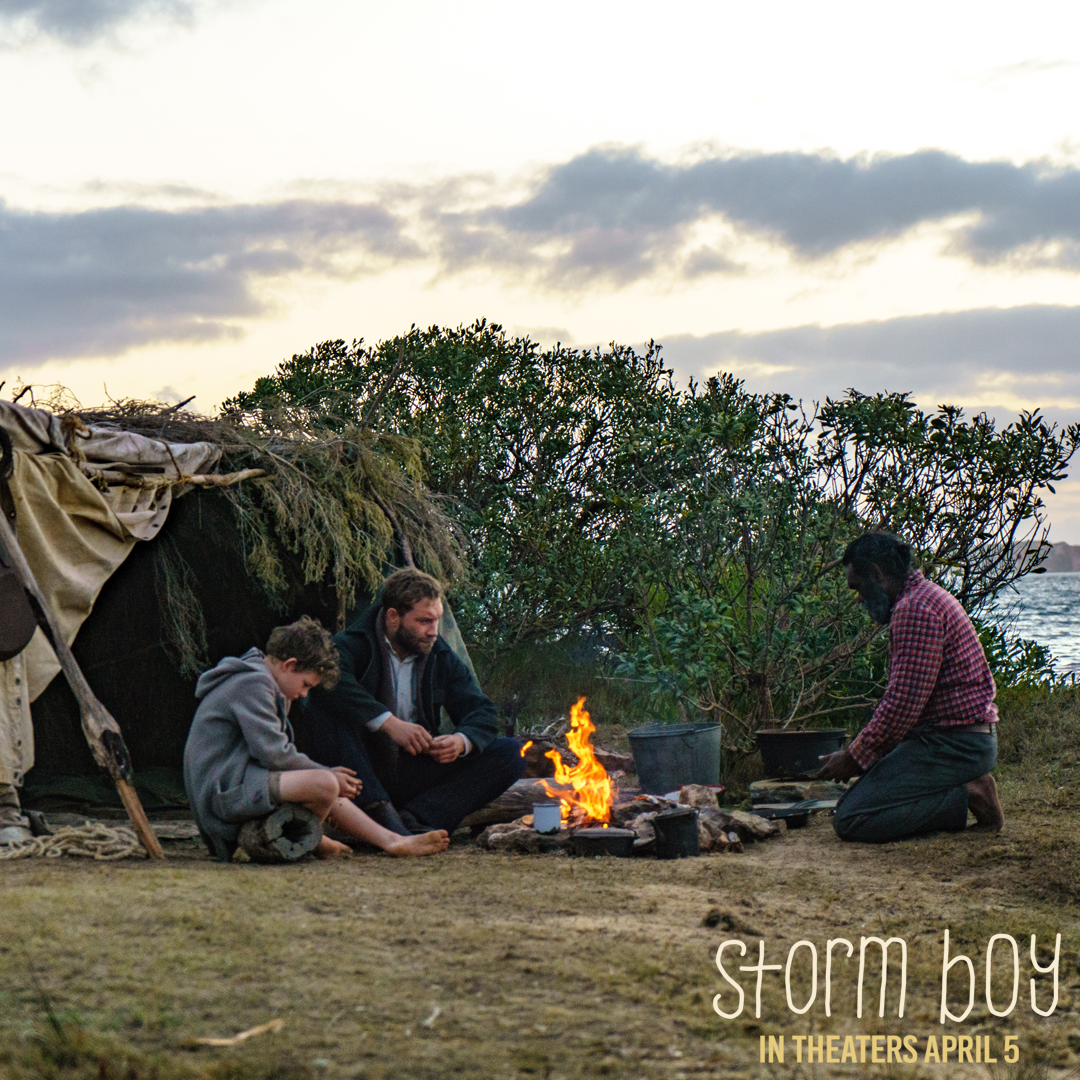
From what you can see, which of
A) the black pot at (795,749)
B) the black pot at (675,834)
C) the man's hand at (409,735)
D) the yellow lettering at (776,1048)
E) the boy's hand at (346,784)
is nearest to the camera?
the yellow lettering at (776,1048)

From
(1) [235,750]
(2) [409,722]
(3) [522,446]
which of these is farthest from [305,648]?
(3) [522,446]

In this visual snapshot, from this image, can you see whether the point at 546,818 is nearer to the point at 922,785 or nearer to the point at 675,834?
the point at 675,834

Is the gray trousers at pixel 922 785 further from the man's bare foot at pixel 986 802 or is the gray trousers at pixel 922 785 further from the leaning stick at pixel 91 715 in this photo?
the leaning stick at pixel 91 715

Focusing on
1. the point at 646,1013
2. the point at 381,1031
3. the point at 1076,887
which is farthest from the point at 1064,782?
the point at 381,1031

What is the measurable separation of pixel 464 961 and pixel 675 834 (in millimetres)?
2643

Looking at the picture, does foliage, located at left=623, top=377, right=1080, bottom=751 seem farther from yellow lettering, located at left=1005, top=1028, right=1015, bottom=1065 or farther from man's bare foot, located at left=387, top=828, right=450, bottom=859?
yellow lettering, located at left=1005, top=1028, right=1015, bottom=1065

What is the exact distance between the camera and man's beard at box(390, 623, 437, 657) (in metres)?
6.02

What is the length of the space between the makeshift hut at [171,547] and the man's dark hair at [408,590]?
112 cm

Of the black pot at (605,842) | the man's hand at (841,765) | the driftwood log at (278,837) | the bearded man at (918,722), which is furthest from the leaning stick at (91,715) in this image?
the bearded man at (918,722)

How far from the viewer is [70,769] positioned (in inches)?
303

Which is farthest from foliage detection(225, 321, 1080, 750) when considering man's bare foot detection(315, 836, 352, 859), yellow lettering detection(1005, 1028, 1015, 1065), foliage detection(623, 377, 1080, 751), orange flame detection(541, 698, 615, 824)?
yellow lettering detection(1005, 1028, 1015, 1065)

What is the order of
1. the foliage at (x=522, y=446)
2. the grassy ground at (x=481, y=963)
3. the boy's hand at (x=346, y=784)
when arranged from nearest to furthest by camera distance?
the grassy ground at (x=481, y=963)
the boy's hand at (x=346, y=784)
the foliage at (x=522, y=446)

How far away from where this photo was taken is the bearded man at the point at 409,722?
5914mm

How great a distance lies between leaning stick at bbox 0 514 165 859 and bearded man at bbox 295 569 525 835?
3.26 feet
